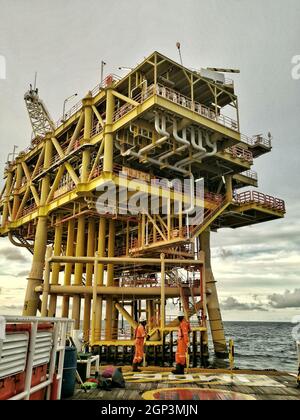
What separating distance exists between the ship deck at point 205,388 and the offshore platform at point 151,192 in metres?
10.5

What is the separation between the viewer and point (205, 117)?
69.5ft

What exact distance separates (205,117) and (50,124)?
65.2ft

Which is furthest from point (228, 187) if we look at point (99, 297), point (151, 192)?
point (99, 297)

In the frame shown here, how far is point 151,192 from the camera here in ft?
74.0

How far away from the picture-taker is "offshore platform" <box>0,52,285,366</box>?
70.5ft

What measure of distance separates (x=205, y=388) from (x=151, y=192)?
1518 cm

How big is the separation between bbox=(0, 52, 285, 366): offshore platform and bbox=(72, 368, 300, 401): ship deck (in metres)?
10.5

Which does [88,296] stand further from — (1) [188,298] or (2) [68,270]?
(1) [188,298]

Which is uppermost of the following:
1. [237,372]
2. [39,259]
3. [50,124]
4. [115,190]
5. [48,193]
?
[50,124]

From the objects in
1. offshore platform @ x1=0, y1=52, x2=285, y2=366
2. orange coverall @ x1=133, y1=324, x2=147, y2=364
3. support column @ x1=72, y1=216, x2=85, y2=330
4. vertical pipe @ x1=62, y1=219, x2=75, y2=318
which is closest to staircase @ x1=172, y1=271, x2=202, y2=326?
offshore platform @ x1=0, y1=52, x2=285, y2=366
